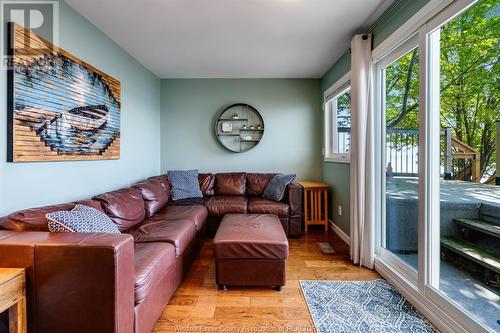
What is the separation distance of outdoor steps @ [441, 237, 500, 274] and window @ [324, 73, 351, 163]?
60.5 inches

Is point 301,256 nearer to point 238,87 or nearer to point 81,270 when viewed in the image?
point 81,270

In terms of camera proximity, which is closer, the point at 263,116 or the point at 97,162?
the point at 97,162

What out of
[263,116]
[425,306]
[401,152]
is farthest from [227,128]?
[425,306]

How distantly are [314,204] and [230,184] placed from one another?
1.35 m

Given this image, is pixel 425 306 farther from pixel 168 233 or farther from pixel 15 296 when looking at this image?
pixel 15 296

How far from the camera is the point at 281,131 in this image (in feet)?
13.7

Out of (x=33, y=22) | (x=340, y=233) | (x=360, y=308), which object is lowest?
(x=360, y=308)

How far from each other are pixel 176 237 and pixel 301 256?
1.47 metres

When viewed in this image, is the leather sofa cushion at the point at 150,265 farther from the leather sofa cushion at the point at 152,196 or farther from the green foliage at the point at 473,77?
the green foliage at the point at 473,77

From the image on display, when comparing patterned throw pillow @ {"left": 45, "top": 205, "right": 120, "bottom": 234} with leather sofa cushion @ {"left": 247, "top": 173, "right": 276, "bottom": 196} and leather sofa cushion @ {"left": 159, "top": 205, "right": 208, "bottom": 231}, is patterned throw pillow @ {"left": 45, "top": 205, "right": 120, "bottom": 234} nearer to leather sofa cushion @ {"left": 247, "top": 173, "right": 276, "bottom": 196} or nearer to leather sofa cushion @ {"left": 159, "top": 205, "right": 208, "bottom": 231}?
leather sofa cushion @ {"left": 159, "top": 205, "right": 208, "bottom": 231}

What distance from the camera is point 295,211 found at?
10.9 ft

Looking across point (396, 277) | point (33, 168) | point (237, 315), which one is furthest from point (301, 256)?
point (33, 168)

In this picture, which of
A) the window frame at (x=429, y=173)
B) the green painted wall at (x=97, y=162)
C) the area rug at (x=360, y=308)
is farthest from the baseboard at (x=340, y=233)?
the green painted wall at (x=97, y=162)

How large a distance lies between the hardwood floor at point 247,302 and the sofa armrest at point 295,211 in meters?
0.68
